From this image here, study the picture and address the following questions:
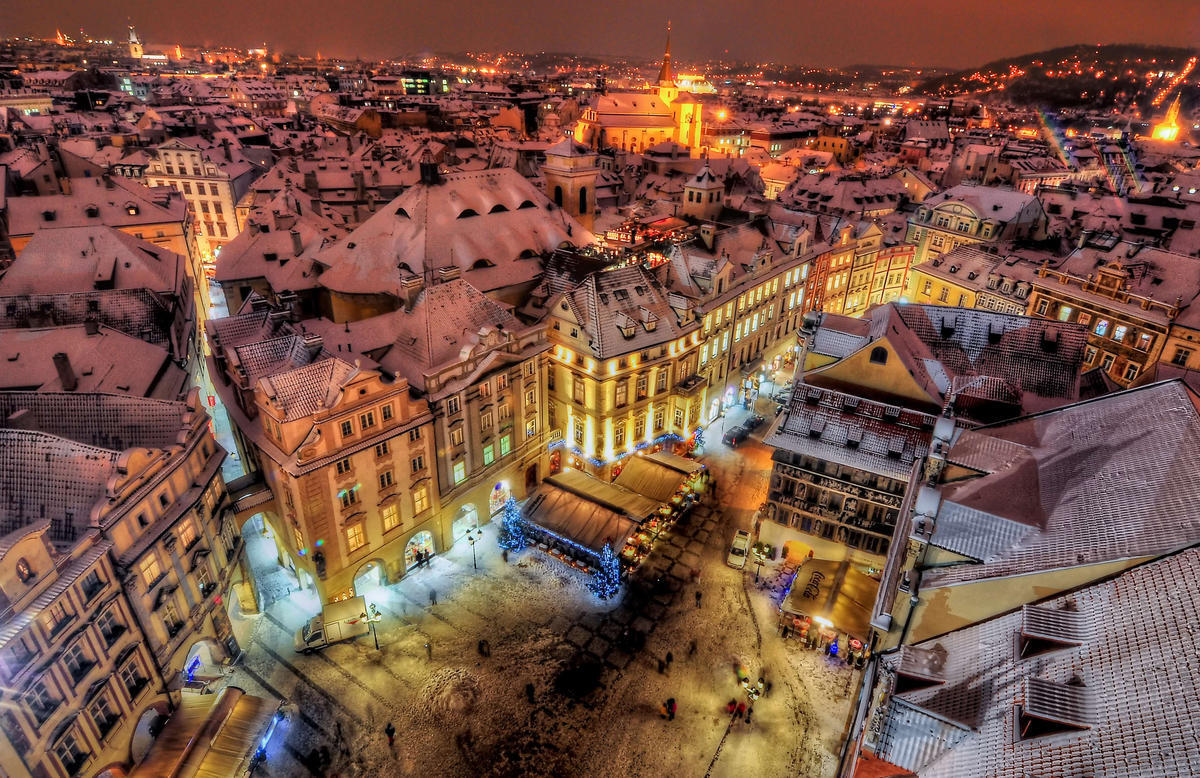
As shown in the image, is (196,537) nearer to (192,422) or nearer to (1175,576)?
(192,422)

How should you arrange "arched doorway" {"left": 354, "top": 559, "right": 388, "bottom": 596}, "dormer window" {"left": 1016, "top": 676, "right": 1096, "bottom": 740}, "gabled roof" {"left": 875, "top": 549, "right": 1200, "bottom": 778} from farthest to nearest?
"arched doorway" {"left": 354, "top": 559, "right": 388, "bottom": 596}
"dormer window" {"left": 1016, "top": 676, "right": 1096, "bottom": 740}
"gabled roof" {"left": 875, "top": 549, "right": 1200, "bottom": 778}

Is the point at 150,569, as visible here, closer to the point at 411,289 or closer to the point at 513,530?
the point at 513,530

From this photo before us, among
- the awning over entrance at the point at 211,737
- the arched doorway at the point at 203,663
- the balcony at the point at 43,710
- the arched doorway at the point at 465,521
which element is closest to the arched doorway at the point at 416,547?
the arched doorway at the point at 465,521

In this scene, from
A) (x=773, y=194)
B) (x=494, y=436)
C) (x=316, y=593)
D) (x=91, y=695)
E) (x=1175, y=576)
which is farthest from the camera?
(x=773, y=194)

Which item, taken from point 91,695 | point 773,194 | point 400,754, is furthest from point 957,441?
point 773,194

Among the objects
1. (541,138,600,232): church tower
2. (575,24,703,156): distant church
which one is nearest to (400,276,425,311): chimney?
(541,138,600,232): church tower

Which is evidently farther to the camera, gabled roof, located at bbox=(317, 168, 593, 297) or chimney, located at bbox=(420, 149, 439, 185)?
chimney, located at bbox=(420, 149, 439, 185)

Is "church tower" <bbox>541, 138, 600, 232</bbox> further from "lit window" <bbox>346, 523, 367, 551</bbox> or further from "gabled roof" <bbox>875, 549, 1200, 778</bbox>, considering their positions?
"gabled roof" <bbox>875, 549, 1200, 778</bbox>
